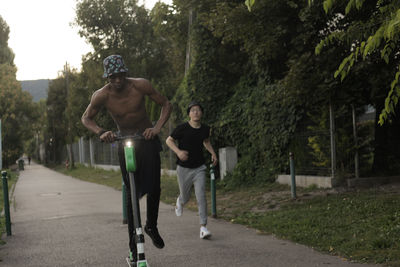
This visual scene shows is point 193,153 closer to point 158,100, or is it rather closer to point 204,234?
point 204,234

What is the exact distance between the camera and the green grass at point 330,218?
5.87 meters

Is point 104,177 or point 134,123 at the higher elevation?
point 134,123

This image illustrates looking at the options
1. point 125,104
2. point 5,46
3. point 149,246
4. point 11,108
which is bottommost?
point 149,246

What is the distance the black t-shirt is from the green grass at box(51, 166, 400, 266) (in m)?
1.46

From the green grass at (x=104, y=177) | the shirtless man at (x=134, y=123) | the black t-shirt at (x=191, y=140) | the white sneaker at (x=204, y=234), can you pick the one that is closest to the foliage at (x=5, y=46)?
the green grass at (x=104, y=177)

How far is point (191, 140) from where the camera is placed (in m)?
7.11

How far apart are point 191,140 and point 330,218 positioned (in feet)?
8.08

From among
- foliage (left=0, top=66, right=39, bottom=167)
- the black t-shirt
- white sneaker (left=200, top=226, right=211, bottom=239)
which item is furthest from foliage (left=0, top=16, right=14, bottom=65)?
white sneaker (left=200, top=226, right=211, bottom=239)

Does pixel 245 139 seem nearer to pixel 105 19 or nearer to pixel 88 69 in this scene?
pixel 88 69

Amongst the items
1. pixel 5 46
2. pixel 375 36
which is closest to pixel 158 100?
pixel 375 36

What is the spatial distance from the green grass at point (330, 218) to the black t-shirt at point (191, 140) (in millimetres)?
1459

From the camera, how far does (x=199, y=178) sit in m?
7.20

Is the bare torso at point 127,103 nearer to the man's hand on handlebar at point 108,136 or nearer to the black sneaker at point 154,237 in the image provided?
the man's hand on handlebar at point 108,136

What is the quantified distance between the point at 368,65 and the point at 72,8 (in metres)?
29.2
